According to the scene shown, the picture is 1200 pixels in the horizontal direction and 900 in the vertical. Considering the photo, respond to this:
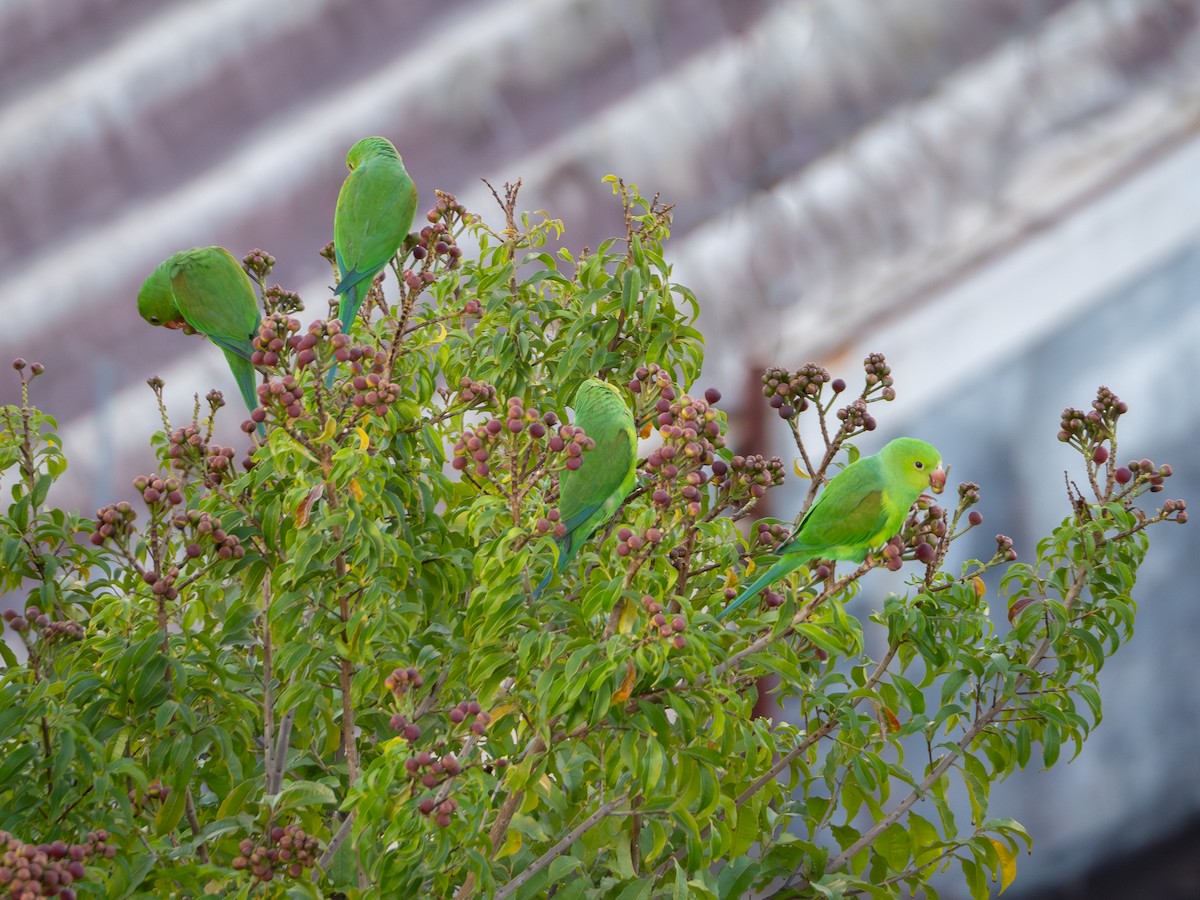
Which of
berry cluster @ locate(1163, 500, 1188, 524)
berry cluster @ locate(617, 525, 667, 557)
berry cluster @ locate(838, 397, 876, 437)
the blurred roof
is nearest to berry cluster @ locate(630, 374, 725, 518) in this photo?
berry cluster @ locate(617, 525, 667, 557)

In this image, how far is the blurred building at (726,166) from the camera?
4.03 m

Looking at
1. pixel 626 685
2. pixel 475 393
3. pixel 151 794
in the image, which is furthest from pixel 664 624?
pixel 151 794

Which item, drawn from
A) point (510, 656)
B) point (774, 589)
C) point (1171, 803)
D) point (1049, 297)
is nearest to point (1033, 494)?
point (1049, 297)

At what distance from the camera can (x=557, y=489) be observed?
5.78 feet

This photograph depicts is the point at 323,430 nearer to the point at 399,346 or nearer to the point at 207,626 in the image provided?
the point at 399,346

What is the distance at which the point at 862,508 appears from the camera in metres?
1.62

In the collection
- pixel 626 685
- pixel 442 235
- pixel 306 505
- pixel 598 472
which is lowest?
pixel 626 685

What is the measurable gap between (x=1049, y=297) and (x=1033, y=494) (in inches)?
23.1

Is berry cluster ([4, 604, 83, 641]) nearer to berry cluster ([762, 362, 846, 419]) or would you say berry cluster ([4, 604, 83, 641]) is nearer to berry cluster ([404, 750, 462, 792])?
berry cluster ([404, 750, 462, 792])

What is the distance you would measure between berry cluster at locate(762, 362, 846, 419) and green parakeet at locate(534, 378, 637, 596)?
314 mm

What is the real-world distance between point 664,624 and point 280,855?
532 millimetres

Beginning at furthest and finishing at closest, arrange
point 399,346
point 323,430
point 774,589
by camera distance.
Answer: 1. point 774,589
2. point 399,346
3. point 323,430

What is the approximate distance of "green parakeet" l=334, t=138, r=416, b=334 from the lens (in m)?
1.70

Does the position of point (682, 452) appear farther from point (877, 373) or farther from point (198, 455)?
point (198, 455)
